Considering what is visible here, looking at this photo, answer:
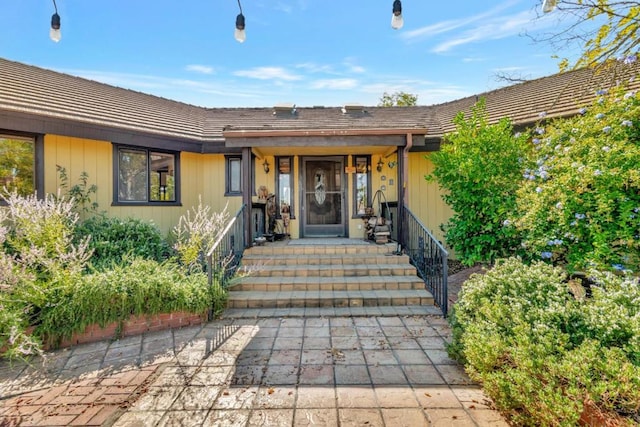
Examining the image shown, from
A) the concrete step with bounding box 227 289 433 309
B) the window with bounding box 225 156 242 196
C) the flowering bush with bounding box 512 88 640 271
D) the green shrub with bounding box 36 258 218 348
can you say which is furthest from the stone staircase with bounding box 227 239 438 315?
the window with bounding box 225 156 242 196

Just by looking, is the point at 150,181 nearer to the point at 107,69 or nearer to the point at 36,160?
the point at 36,160

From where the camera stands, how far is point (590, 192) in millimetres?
3826

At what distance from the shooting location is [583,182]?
12.4 feet

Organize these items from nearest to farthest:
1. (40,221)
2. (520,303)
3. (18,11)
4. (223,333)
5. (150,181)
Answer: (520,303) → (223,333) → (40,221) → (18,11) → (150,181)

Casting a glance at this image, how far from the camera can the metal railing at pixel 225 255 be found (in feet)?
14.9

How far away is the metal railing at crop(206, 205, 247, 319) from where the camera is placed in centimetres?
455

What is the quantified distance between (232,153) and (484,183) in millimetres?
6059

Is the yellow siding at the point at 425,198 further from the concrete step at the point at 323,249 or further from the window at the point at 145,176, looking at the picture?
the window at the point at 145,176

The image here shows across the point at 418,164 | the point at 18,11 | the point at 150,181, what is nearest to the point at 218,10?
the point at 150,181

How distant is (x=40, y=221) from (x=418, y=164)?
7731mm

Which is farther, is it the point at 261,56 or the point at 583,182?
the point at 261,56

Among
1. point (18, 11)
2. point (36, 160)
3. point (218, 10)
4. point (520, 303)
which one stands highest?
point (18, 11)

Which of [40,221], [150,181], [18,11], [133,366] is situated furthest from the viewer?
[150,181]

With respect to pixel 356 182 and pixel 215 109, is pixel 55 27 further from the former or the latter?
pixel 356 182
